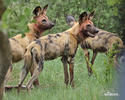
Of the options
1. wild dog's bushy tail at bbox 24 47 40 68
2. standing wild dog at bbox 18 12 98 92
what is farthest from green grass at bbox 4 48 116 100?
wild dog's bushy tail at bbox 24 47 40 68

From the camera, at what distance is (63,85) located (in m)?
5.57

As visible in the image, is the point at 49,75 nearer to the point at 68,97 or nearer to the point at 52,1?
the point at 68,97

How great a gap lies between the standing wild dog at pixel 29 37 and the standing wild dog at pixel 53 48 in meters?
0.24

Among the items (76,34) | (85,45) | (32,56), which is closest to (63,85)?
(32,56)

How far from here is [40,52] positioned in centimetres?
500

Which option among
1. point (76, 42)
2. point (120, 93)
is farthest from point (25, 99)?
point (120, 93)

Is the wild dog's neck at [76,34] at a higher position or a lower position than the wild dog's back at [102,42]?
higher

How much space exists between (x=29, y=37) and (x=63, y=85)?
110 cm

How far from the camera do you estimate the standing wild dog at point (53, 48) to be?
5004 millimetres

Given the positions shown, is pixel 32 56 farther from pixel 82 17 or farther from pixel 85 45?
pixel 85 45

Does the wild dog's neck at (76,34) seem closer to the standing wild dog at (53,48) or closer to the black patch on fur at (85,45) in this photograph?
the standing wild dog at (53,48)

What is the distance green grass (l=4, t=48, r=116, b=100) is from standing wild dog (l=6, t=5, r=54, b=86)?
25.5 inches

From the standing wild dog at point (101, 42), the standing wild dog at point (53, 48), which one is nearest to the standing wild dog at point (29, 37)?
the standing wild dog at point (53, 48)

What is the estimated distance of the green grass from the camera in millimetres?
4059
